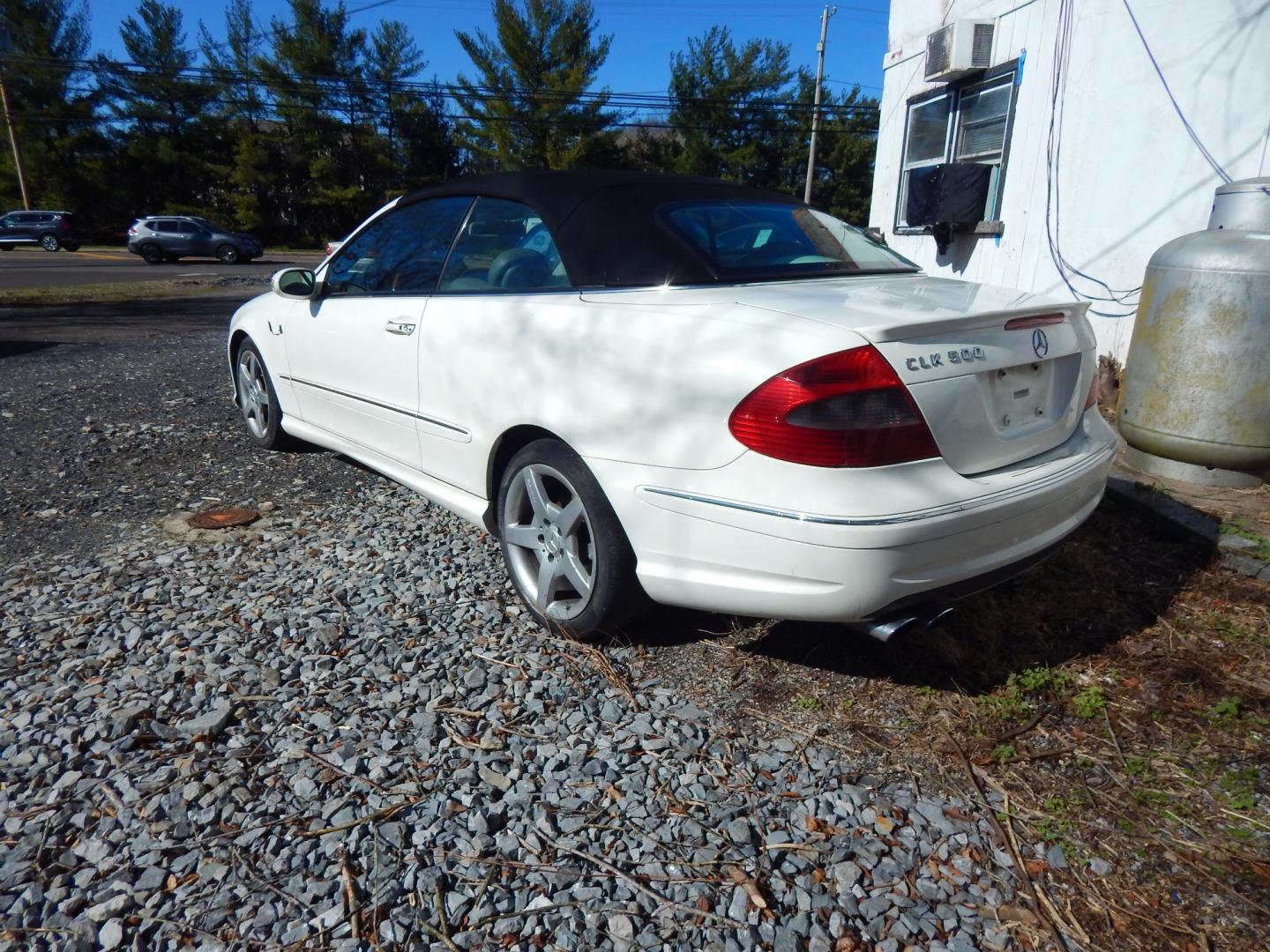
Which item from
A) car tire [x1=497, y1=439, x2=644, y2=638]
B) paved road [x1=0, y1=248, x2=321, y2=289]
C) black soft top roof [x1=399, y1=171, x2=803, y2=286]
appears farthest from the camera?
paved road [x1=0, y1=248, x2=321, y2=289]

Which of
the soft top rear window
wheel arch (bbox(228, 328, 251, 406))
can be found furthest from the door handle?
wheel arch (bbox(228, 328, 251, 406))

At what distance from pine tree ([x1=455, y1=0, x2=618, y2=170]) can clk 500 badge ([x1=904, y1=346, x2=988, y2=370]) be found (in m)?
43.0

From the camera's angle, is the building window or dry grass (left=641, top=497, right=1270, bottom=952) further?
the building window

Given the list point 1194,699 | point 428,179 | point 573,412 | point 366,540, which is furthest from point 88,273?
Answer: point 428,179

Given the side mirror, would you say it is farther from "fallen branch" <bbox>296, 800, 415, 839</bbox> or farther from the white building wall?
the white building wall

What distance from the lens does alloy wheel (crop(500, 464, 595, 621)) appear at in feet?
9.30

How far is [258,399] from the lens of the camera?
507 centimetres

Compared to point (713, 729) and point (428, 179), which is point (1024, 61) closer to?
point (713, 729)

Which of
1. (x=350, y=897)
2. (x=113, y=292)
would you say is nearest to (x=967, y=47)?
(x=350, y=897)

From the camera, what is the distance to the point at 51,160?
40.3 metres

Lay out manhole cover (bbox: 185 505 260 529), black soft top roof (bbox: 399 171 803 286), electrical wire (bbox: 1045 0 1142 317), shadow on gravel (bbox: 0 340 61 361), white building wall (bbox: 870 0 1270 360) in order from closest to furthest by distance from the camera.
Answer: black soft top roof (bbox: 399 171 803 286) < manhole cover (bbox: 185 505 260 529) < white building wall (bbox: 870 0 1270 360) < electrical wire (bbox: 1045 0 1142 317) < shadow on gravel (bbox: 0 340 61 361)

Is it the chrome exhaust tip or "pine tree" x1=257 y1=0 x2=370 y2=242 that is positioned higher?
"pine tree" x1=257 y1=0 x2=370 y2=242

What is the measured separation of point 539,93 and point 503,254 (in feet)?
144

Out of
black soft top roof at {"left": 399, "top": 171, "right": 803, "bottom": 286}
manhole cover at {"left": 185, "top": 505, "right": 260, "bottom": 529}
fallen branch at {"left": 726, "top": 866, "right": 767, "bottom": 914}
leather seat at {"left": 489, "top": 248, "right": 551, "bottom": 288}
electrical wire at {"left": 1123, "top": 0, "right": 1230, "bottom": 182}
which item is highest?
electrical wire at {"left": 1123, "top": 0, "right": 1230, "bottom": 182}
